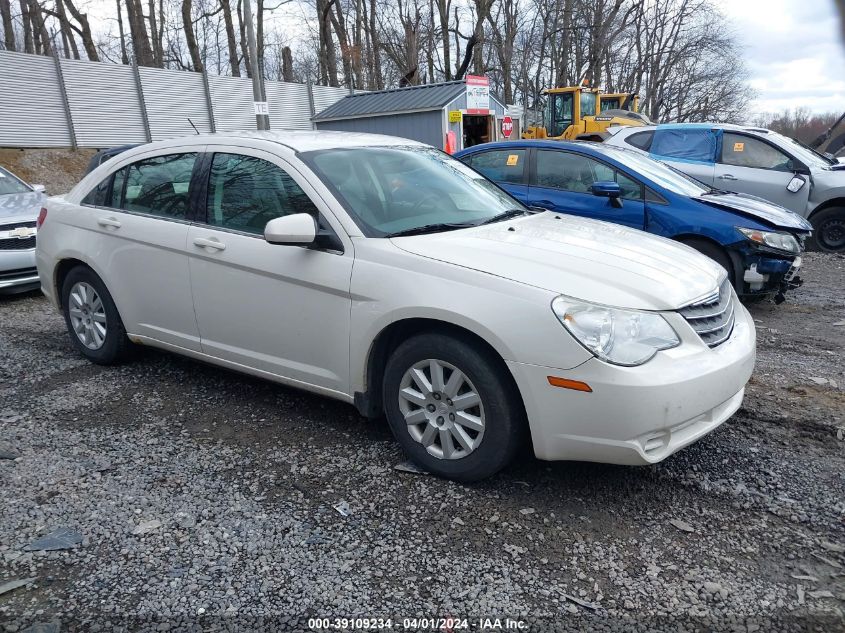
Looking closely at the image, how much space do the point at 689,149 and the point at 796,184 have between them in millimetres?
1457

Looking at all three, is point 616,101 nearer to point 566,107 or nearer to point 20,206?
point 566,107

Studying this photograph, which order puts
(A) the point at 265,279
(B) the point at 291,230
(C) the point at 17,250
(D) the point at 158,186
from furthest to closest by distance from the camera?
(C) the point at 17,250 < (D) the point at 158,186 < (A) the point at 265,279 < (B) the point at 291,230

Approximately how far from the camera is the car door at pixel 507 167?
6.93 metres

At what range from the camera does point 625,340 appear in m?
2.67

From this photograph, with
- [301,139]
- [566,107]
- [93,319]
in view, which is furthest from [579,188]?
[566,107]

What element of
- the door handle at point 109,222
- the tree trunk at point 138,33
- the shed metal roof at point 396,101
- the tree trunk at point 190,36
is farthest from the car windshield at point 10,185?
the tree trunk at point 190,36

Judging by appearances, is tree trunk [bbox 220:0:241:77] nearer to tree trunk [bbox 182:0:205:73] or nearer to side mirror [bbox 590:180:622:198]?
tree trunk [bbox 182:0:205:73]

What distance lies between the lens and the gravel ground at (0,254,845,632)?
232 centimetres

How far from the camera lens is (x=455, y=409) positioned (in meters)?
2.99

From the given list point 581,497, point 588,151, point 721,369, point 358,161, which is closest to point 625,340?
point 721,369

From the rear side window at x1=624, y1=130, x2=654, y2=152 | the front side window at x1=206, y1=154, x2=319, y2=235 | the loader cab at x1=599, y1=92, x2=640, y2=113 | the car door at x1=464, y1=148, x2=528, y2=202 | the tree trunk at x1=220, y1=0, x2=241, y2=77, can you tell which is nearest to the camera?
the front side window at x1=206, y1=154, x2=319, y2=235

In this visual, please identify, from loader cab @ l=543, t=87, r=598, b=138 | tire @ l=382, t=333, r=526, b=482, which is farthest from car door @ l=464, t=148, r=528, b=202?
loader cab @ l=543, t=87, r=598, b=138

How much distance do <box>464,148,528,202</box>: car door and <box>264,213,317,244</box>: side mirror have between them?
153 inches

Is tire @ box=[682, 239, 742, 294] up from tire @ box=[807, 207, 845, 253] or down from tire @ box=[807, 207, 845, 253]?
up
